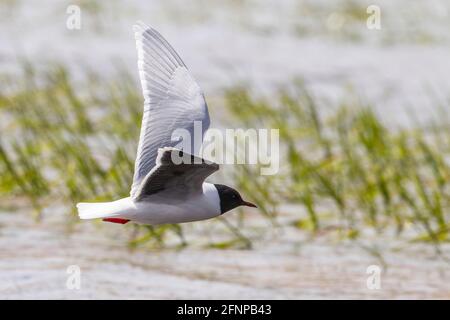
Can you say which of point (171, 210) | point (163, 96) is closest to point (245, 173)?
point (163, 96)

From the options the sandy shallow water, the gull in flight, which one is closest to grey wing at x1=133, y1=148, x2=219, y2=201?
the gull in flight

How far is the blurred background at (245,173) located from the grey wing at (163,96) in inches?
45.2

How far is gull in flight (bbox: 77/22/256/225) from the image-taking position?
3613 mm

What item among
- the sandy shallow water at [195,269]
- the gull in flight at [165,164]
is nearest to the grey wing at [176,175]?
the gull in flight at [165,164]

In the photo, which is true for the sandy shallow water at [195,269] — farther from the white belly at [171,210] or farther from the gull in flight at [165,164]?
the white belly at [171,210]

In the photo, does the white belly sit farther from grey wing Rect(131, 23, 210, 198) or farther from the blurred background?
the blurred background

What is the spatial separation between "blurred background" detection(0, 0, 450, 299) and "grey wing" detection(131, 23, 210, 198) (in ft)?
3.77

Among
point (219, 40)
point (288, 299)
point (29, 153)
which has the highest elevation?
point (219, 40)

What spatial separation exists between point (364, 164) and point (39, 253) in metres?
2.33

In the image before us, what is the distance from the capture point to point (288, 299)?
202 inches

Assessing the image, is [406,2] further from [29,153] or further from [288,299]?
[288,299]

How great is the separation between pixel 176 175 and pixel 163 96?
1.83 ft

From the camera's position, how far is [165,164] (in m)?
3.56
